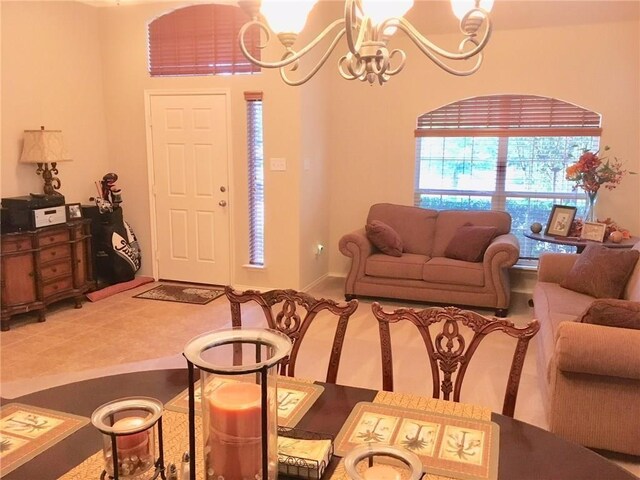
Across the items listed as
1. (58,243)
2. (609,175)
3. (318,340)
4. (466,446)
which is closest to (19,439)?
A: (466,446)

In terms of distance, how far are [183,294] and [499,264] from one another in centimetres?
303

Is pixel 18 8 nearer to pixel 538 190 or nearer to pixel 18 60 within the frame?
pixel 18 60

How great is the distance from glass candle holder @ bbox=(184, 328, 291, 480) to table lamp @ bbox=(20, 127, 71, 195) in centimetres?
443

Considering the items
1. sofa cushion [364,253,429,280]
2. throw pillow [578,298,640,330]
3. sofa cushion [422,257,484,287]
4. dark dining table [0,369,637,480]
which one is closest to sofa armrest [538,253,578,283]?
sofa cushion [422,257,484,287]

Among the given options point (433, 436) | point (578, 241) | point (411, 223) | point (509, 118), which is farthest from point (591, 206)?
point (433, 436)

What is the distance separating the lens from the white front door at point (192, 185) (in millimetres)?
5582

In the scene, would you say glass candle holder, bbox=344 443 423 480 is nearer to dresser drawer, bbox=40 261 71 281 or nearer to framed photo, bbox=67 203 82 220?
dresser drawer, bbox=40 261 71 281

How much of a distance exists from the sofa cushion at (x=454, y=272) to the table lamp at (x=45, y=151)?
11.5ft

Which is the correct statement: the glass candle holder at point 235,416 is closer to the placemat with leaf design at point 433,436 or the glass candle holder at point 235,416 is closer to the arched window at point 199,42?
the placemat with leaf design at point 433,436

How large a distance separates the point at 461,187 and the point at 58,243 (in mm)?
3986

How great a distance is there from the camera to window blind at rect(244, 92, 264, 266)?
5414 millimetres

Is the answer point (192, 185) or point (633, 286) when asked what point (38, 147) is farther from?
point (633, 286)

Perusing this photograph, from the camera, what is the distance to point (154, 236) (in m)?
6.01

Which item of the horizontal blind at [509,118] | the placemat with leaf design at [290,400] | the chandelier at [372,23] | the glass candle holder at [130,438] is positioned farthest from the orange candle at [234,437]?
the horizontal blind at [509,118]
